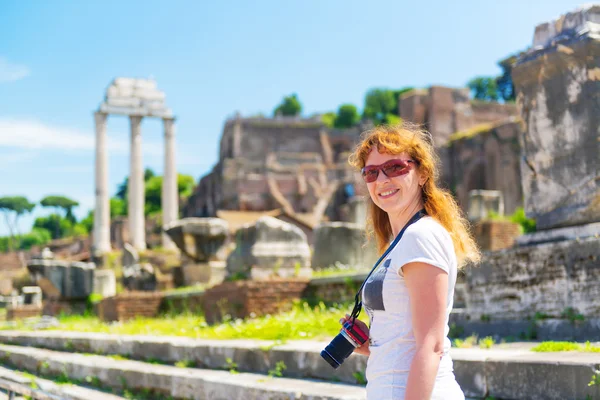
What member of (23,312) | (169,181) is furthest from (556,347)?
(169,181)

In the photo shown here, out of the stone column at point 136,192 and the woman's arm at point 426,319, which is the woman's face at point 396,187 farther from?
the stone column at point 136,192

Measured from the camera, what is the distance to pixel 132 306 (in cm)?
1200

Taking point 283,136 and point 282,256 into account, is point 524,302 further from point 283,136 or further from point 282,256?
point 283,136

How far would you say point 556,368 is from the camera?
318cm

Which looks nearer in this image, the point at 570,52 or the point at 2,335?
the point at 570,52

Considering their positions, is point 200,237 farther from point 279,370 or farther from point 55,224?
point 55,224

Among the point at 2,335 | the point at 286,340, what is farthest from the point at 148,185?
the point at 286,340

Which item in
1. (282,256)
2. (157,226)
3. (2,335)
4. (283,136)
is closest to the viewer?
(282,256)

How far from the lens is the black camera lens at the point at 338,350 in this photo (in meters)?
2.50

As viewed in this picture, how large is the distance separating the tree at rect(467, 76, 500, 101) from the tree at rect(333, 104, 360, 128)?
13.6 meters

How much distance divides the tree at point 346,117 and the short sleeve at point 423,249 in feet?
272

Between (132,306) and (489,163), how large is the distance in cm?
3161

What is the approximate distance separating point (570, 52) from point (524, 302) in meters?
1.73

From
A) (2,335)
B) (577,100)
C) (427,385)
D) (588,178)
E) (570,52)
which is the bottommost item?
(2,335)
